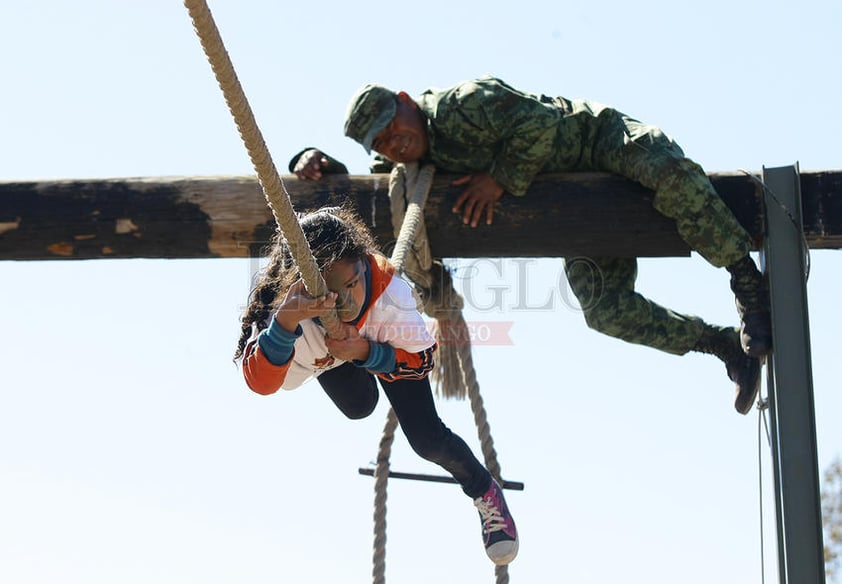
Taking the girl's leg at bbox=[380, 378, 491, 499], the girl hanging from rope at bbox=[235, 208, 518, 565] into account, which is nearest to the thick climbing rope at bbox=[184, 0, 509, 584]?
the girl hanging from rope at bbox=[235, 208, 518, 565]

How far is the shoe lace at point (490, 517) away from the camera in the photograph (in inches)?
Answer: 158

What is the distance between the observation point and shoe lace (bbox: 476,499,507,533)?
158 inches

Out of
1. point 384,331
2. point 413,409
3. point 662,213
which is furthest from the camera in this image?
point 662,213

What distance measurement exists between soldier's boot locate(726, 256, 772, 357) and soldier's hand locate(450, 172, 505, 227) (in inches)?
32.5

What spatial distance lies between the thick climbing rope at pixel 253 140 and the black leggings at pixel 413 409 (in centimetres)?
84

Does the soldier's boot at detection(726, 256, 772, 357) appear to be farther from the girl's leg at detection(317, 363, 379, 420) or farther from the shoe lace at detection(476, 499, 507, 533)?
the girl's leg at detection(317, 363, 379, 420)

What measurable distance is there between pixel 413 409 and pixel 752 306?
1.26 metres

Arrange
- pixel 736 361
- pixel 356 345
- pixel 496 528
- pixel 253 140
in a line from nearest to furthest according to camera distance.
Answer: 1. pixel 253 140
2. pixel 356 345
3. pixel 496 528
4. pixel 736 361

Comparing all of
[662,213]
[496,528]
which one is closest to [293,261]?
[496,528]

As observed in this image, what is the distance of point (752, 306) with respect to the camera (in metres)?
4.37

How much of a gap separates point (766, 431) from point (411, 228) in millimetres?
1321

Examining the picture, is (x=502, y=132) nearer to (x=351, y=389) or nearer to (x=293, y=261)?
(x=351, y=389)

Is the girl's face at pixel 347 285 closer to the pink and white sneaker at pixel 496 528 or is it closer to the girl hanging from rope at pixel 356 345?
the girl hanging from rope at pixel 356 345

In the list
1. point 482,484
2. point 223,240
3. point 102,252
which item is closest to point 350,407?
point 482,484
